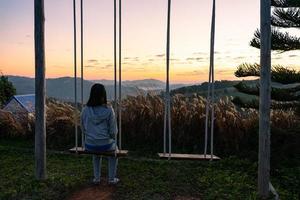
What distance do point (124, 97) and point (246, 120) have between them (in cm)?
277

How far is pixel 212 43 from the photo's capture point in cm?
618

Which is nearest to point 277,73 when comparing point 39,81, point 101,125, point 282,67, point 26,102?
point 282,67

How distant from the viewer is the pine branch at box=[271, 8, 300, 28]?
26.2ft

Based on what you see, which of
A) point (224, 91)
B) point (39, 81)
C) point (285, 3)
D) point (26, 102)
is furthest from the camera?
point (224, 91)

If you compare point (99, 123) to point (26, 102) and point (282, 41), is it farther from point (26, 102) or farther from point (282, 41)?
point (26, 102)

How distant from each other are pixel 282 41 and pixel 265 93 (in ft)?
10.0

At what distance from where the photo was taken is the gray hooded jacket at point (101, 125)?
19.2 feet

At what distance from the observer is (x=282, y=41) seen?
318 inches

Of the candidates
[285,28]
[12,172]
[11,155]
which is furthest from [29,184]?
[285,28]

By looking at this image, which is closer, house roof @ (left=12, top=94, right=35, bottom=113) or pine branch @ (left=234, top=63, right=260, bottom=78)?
pine branch @ (left=234, top=63, right=260, bottom=78)

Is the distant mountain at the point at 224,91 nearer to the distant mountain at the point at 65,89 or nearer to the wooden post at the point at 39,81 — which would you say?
the distant mountain at the point at 65,89

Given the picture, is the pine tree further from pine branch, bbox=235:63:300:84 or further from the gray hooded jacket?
the gray hooded jacket

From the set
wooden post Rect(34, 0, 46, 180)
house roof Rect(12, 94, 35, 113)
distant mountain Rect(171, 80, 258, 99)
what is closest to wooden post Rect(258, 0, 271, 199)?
wooden post Rect(34, 0, 46, 180)

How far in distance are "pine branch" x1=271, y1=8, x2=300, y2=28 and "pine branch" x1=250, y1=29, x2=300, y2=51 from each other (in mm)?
187
